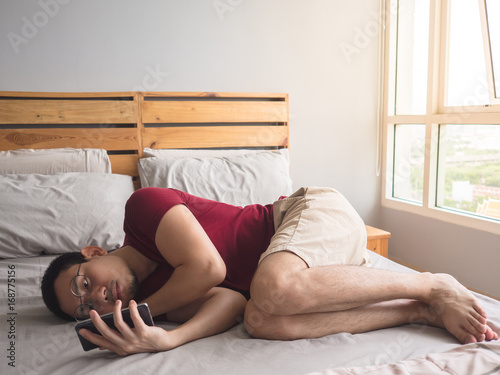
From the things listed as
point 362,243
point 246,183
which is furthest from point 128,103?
point 362,243

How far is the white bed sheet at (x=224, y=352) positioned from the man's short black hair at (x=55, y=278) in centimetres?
5

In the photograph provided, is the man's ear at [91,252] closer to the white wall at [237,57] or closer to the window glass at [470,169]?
the white wall at [237,57]

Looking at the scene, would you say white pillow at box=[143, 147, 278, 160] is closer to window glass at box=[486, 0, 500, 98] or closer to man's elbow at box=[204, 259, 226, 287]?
window glass at box=[486, 0, 500, 98]

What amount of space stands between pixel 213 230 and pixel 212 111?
1.36 metres

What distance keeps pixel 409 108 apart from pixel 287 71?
2.90ft

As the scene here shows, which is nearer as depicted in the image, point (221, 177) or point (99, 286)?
point (99, 286)

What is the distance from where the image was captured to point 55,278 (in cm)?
124

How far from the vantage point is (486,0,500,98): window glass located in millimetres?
2408

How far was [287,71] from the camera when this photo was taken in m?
2.86

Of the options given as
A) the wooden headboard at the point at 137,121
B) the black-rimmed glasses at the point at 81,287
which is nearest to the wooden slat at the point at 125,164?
the wooden headboard at the point at 137,121

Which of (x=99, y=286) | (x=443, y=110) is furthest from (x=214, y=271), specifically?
(x=443, y=110)

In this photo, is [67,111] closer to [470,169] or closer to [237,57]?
[237,57]

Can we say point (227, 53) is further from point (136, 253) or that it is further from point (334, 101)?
point (136, 253)

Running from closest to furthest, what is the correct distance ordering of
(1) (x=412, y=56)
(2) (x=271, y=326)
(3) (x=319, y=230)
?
(2) (x=271, y=326) → (3) (x=319, y=230) → (1) (x=412, y=56)
